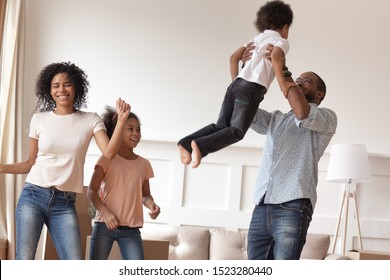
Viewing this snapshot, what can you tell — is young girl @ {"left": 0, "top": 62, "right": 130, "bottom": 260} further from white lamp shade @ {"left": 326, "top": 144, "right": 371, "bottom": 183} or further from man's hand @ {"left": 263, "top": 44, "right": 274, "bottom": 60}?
white lamp shade @ {"left": 326, "top": 144, "right": 371, "bottom": 183}

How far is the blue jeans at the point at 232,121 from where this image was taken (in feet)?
7.42

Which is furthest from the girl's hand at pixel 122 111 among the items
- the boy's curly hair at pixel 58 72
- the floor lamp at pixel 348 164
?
the floor lamp at pixel 348 164

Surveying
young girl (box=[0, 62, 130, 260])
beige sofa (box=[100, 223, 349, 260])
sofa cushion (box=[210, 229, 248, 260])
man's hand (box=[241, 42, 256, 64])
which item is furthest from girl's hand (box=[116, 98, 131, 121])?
sofa cushion (box=[210, 229, 248, 260])

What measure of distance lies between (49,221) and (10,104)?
205 cm

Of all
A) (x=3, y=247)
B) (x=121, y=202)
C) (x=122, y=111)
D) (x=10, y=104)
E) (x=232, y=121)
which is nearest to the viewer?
(x=232, y=121)

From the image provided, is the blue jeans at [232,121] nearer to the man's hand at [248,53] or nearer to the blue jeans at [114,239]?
the man's hand at [248,53]

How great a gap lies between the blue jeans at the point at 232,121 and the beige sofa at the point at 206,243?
2.44 metres

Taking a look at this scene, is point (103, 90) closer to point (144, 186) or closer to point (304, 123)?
point (144, 186)

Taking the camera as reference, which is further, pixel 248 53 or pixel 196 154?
pixel 248 53

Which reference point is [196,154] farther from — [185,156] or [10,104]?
[10,104]

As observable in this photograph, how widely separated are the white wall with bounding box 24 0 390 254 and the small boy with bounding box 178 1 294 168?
2.53 m

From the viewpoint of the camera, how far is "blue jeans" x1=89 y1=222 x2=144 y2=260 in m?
2.72

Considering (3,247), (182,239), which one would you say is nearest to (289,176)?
(182,239)

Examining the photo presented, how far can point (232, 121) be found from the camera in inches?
91.7
